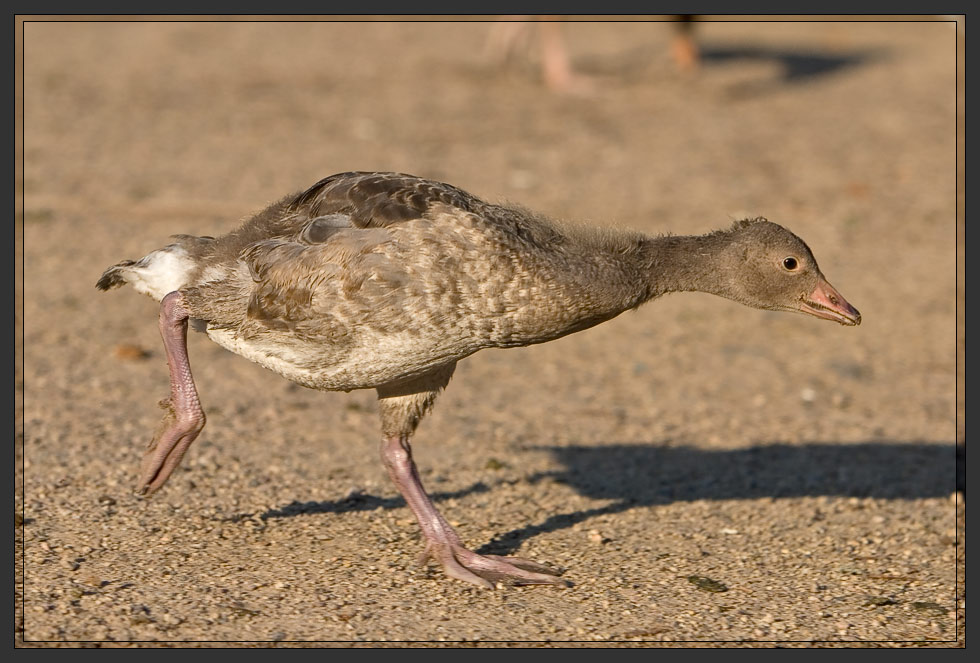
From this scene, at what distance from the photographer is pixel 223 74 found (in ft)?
60.9

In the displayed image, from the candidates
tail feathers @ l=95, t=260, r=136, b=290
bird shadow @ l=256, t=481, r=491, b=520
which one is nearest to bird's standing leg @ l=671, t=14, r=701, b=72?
bird shadow @ l=256, t=481, r=491, b=520

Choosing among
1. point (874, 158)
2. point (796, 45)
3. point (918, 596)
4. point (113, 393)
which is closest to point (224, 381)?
point (113, 393)

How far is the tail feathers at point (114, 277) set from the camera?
260 inches

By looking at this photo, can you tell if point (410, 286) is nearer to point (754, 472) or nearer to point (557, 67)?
point (754, 472)

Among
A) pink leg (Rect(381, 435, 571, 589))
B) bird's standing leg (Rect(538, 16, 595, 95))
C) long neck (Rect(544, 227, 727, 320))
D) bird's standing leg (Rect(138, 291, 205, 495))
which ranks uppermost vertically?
bird's standing leg (Rect(538, 16, 595, 95))

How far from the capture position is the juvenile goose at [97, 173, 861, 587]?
19.3 ft

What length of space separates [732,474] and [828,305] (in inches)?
87.8

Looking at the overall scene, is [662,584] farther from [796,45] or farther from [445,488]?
[796,45]

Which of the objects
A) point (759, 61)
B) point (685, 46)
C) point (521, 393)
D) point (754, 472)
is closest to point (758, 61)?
point (759, 61)

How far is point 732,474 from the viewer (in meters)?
8.49

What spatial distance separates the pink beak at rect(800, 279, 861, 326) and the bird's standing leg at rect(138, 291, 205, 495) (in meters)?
3.10

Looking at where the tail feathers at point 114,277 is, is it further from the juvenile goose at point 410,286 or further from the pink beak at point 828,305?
the pink beak at point 828,305

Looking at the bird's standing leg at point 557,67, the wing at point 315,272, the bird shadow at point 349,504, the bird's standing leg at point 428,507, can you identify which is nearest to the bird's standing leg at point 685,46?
the bird's standing leg at point 557,67

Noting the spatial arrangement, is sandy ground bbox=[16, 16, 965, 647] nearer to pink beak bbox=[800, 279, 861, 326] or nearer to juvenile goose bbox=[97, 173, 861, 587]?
juvenile goose bbox=[97, 173, 861, 587]
